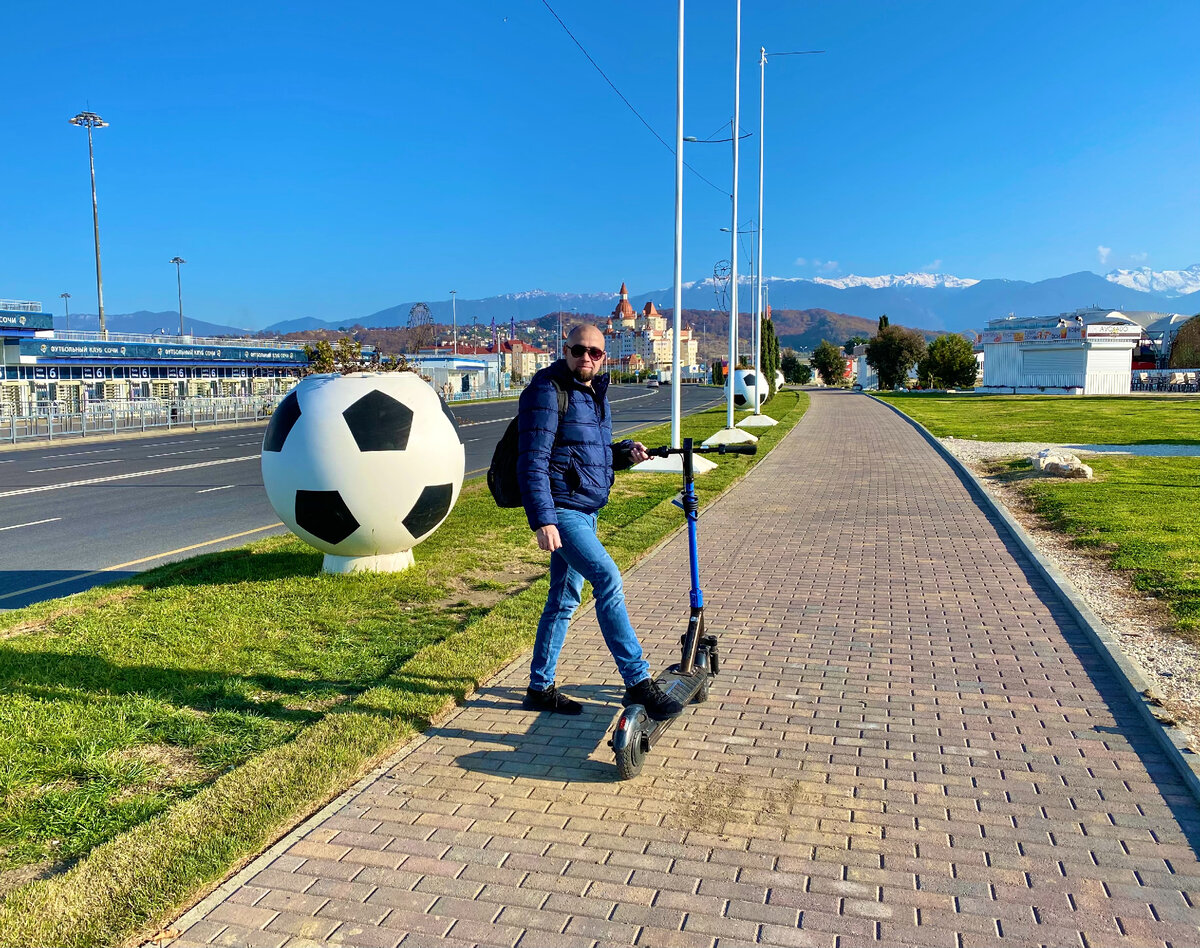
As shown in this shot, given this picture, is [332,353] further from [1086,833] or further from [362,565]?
[1086,833]

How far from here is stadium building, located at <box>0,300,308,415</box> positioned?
43.6m

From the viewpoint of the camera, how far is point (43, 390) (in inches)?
1671

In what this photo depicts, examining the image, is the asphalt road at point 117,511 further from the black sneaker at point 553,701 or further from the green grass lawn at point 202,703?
the black sneaker at point 553,701

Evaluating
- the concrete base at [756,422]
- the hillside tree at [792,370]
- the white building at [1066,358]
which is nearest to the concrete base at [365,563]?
the concrete base at [756,422]

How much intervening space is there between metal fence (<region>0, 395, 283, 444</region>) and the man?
28.1 metres

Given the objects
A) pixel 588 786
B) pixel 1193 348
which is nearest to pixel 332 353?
pixel 588 786

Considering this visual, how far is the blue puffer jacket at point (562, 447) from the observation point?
157 inches

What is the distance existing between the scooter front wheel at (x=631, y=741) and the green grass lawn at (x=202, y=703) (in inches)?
44.3

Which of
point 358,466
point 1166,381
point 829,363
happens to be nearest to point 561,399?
point 358,466

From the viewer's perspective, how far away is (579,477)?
163 inches

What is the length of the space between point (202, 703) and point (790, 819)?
10.0 ft

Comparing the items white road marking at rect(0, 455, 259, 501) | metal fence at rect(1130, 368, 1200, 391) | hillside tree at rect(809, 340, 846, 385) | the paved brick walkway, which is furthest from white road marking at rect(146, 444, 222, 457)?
hillside tree at rect(809, 340, 846, 385)

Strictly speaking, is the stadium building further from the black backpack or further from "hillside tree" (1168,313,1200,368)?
"hillside tree" (1168,313,1200,368)

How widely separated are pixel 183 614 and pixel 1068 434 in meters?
23.9
